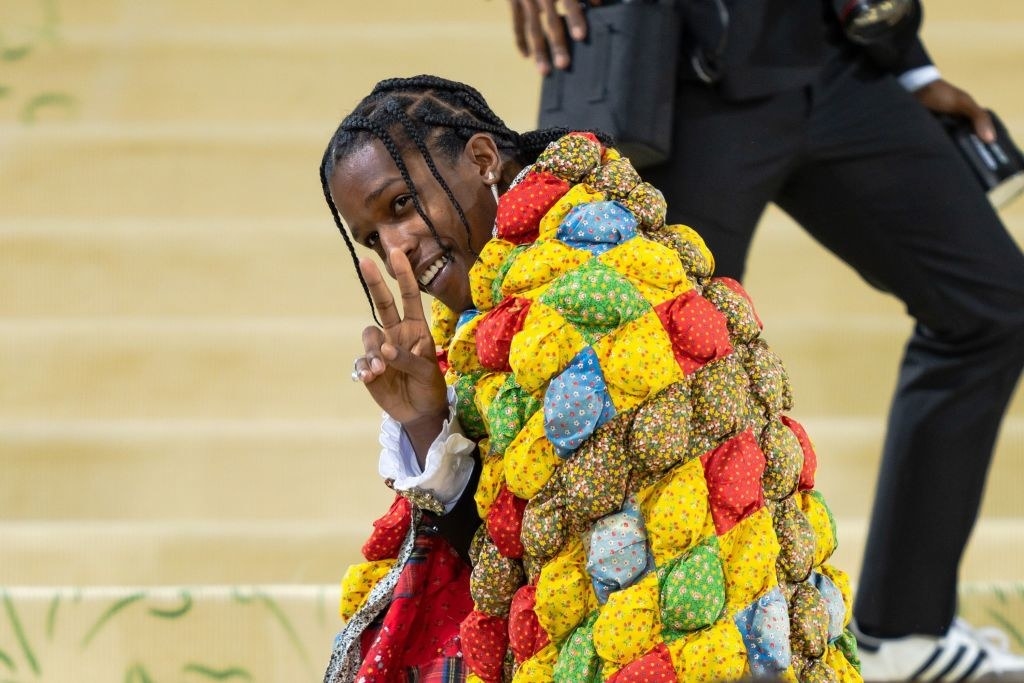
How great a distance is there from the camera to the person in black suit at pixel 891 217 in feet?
5.84

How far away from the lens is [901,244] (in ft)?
6.23

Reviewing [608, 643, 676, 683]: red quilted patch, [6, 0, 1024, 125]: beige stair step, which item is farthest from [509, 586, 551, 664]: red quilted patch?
[6, 0, 1024, 125]: beige stair step

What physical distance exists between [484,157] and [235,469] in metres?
1.54

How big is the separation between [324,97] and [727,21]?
1.90 meters

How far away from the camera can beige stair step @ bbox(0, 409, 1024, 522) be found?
9.01ft

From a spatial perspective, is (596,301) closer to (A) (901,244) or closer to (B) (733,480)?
(B) (733,480)

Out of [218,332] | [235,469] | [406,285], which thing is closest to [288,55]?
[218,332]

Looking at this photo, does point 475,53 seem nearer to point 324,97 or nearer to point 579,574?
point 324,97

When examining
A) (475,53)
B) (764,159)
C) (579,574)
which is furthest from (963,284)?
(475,53)

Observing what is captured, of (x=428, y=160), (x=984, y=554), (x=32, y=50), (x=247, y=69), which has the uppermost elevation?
(x=32, y=50)

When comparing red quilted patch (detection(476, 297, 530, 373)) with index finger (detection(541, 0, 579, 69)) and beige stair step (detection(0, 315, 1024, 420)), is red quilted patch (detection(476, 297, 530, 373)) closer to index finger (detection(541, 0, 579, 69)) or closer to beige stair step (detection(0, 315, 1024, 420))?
index finger (detection(541, 0, 579, 69))

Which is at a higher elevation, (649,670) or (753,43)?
(753,43)

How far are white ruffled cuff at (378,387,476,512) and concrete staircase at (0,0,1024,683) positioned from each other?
3.43 feet

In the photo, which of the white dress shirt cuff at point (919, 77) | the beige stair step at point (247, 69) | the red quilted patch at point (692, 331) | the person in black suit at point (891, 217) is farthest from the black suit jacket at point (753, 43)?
the beige stair step at point (247, 69)
